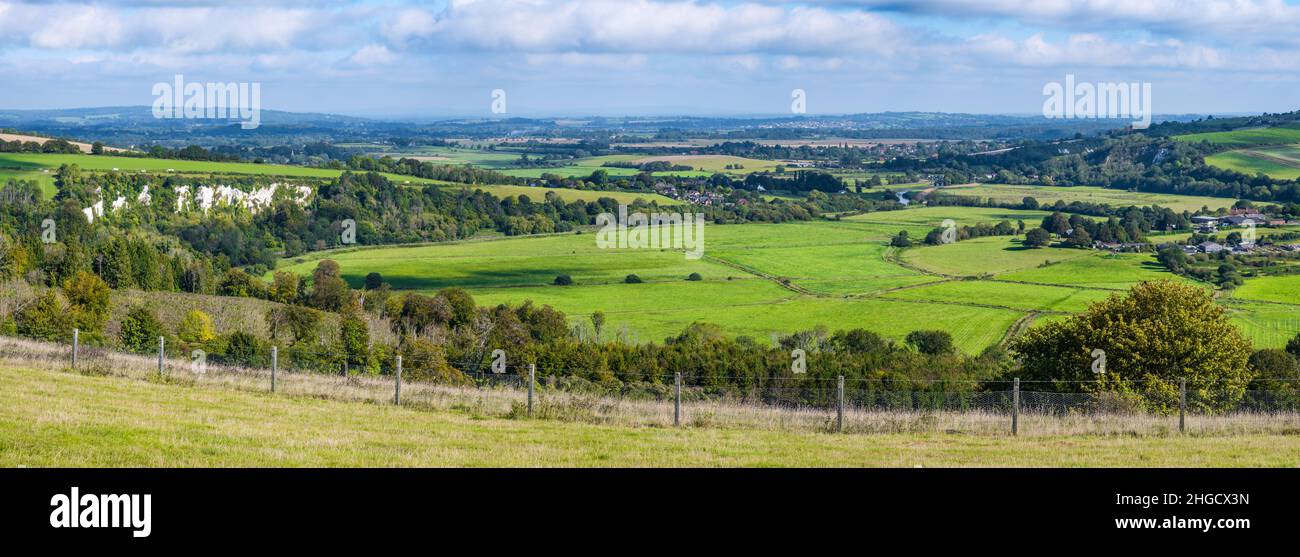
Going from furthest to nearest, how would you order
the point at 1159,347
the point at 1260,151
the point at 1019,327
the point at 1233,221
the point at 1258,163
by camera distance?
the point at 1260,151
the point at 1258,163
the point at 1233,221
the point at 1019,327
the point at 1159,347

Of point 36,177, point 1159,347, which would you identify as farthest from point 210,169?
point 1159,347

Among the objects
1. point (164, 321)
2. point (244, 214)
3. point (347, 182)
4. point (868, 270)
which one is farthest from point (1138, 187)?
point (164, 321)

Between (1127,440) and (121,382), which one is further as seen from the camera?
(121,382)

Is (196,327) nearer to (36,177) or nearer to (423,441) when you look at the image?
(423,441)

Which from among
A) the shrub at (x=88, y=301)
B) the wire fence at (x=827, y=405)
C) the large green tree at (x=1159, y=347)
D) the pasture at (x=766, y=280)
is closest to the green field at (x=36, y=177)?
the pasture at (x=766, y=280)

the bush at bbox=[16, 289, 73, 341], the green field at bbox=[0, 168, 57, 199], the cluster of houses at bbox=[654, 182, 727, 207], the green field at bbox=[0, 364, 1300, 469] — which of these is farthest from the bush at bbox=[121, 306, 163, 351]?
the cluster of houses at bbox=[654, 182, 727, 207]

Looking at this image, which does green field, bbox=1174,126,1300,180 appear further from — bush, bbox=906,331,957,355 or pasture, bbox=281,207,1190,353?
bush, bbox=906,331,957,355

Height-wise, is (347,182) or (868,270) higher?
(347,182)

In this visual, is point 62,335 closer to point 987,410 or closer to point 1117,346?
point 987,410
